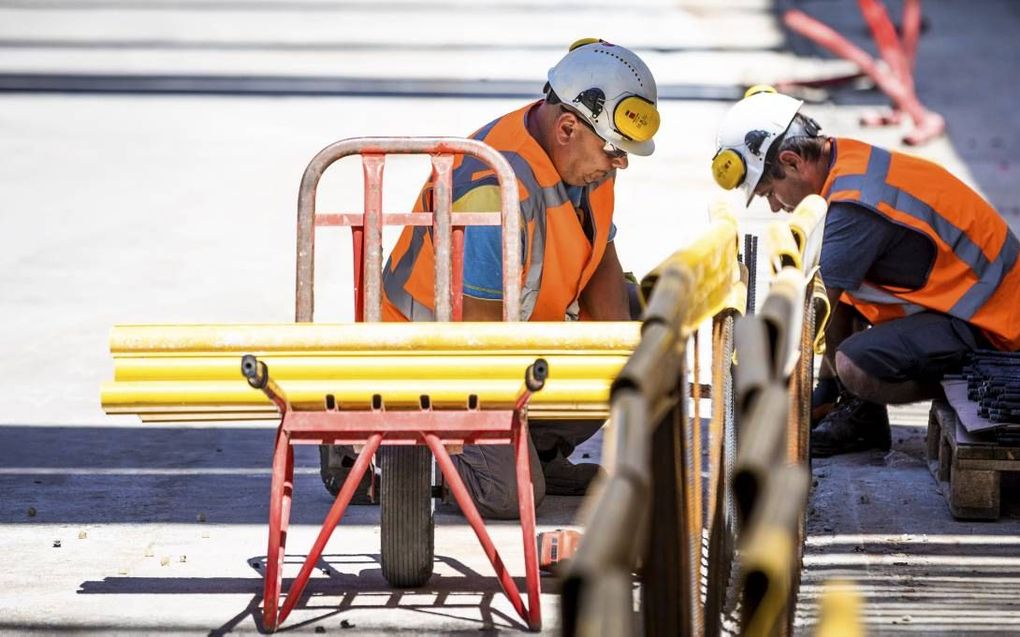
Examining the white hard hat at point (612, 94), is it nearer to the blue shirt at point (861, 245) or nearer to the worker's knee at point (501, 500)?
the blue shirt at point (861, 245)

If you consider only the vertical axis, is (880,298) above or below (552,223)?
below

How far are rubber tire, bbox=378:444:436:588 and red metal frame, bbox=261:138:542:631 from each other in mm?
202

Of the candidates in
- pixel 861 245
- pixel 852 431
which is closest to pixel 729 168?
pixel 861 245

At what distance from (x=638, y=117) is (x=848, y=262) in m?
1.29

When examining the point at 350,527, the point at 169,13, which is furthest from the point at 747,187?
the point at 169,13

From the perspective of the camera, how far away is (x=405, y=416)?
14.6 ft

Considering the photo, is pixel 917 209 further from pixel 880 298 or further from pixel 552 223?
pixel 552 223

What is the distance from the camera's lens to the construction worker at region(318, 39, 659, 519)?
533 cm

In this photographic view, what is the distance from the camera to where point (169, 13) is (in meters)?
21.7

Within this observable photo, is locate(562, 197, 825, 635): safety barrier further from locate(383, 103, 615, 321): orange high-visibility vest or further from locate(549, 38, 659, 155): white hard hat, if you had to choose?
locate(383, 103, 615, 321): orange high-visibility vest

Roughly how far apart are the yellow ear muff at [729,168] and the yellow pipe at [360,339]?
1.99m

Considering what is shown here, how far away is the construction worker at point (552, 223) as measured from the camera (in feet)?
17.5

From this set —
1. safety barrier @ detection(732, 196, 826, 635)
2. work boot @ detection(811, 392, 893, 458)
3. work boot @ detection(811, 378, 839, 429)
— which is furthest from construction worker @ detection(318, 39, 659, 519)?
safety barrier @ detection(732, 196, 826, 635)

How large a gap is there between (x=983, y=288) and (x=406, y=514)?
2685mm
